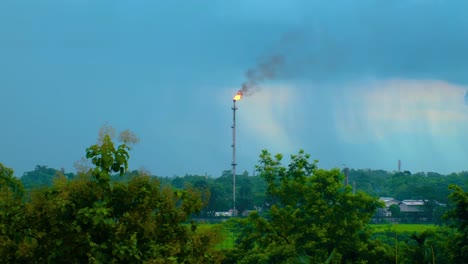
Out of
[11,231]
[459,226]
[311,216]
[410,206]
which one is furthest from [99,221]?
[410,206]

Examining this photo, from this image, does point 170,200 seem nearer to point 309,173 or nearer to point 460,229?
point 460,229

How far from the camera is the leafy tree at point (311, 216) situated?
3831cm

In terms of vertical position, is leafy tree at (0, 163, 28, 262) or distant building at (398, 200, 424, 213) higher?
distant building at (398, 200, 424, 213)

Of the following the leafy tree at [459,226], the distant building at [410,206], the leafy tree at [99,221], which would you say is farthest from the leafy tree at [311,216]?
the distant building at [410,206]

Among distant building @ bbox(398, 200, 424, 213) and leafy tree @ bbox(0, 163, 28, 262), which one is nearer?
leafy tree @ bbox(0, 163, 28, 262)

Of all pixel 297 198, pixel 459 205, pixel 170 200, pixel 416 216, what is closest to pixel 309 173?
pixel 297 198

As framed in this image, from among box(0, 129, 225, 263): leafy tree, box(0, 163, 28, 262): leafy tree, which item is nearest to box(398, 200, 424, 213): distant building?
box(0, 129, 225, 263): leafy tree

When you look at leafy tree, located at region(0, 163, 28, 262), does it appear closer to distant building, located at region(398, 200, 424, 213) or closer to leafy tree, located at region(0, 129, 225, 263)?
Result: leafy tree, located at region(0, 129, 225, 263)

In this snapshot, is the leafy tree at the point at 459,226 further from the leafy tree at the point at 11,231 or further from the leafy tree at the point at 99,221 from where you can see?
the leafy tree at the point at 11,231

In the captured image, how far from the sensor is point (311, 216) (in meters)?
38.8

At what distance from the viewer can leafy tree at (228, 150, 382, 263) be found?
126 ft

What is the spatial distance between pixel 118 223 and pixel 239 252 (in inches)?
1033

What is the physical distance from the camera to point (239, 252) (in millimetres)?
39062

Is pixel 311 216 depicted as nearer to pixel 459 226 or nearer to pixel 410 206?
pixel 459 226
